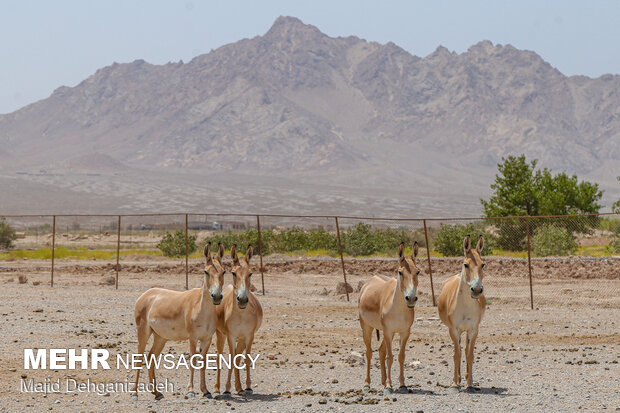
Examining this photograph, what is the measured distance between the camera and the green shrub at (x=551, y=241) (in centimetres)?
4247

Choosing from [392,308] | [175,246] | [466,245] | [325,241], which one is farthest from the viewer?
[325,241]

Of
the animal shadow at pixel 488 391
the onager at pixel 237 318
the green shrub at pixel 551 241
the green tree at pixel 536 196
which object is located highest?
the green tree at pixel 536 196

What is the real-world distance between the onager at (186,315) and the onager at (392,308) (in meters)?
2.54

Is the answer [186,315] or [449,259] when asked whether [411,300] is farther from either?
[449,259]

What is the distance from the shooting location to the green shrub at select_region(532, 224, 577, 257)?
139 feet

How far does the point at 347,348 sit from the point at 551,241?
90.6ft

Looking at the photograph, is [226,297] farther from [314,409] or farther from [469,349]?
[469,349]

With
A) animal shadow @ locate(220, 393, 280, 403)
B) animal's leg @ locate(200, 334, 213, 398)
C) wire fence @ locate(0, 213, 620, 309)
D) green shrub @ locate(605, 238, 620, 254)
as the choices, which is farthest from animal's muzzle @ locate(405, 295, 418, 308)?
green shrub @ locate(605, 238, 620, 254)

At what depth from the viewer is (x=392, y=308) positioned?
40.5 ft

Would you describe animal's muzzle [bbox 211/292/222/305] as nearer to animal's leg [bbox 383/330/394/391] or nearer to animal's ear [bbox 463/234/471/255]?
animal's leg [bbox 383/330/394/391]

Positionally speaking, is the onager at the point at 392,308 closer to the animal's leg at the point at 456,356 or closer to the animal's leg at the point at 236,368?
the animal's leg at the point at 456,356

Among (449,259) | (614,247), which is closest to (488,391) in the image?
(449,259)

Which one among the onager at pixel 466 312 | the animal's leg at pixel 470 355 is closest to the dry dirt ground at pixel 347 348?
the animal's leg at pixel 470 355

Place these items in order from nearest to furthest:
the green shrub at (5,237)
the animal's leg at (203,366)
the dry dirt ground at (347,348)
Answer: the animal's leg at (203,366) → the dry dirt ground at (347,348) → the green shrub at (5,237)
